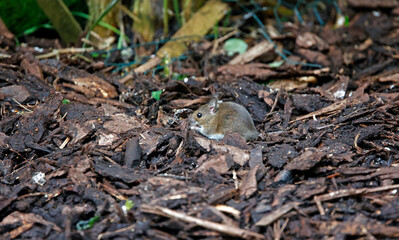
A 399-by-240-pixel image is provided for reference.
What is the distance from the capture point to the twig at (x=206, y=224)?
9.92 feet

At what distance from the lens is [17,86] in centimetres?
506

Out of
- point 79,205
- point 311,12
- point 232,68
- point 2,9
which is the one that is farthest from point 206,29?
point 79,205

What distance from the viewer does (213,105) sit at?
192 inches

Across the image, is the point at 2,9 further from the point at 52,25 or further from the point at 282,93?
the point at 282,93

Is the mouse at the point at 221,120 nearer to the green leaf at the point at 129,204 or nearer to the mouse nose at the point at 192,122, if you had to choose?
the mouse nose at the point at 192,122

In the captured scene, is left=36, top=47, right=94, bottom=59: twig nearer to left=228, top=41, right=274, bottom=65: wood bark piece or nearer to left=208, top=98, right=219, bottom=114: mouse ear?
left=228, top=41, right=274, bottom=65: wood bark piece

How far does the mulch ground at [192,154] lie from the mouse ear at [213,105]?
0.35m

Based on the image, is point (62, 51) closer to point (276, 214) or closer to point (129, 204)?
point (129, 204)

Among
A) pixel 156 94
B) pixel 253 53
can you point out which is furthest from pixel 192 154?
pixel 253 53

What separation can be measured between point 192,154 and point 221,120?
897 millimetres

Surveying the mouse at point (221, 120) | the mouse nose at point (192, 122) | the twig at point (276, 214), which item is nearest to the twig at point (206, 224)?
the twig at point (276, 214)

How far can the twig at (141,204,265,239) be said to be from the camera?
3.02m

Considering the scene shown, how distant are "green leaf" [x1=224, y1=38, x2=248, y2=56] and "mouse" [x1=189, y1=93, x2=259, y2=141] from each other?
6.70 ft

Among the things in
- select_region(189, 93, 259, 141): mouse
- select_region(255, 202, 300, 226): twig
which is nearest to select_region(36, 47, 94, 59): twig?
select_region(189, 93, 259, 141): mouse
